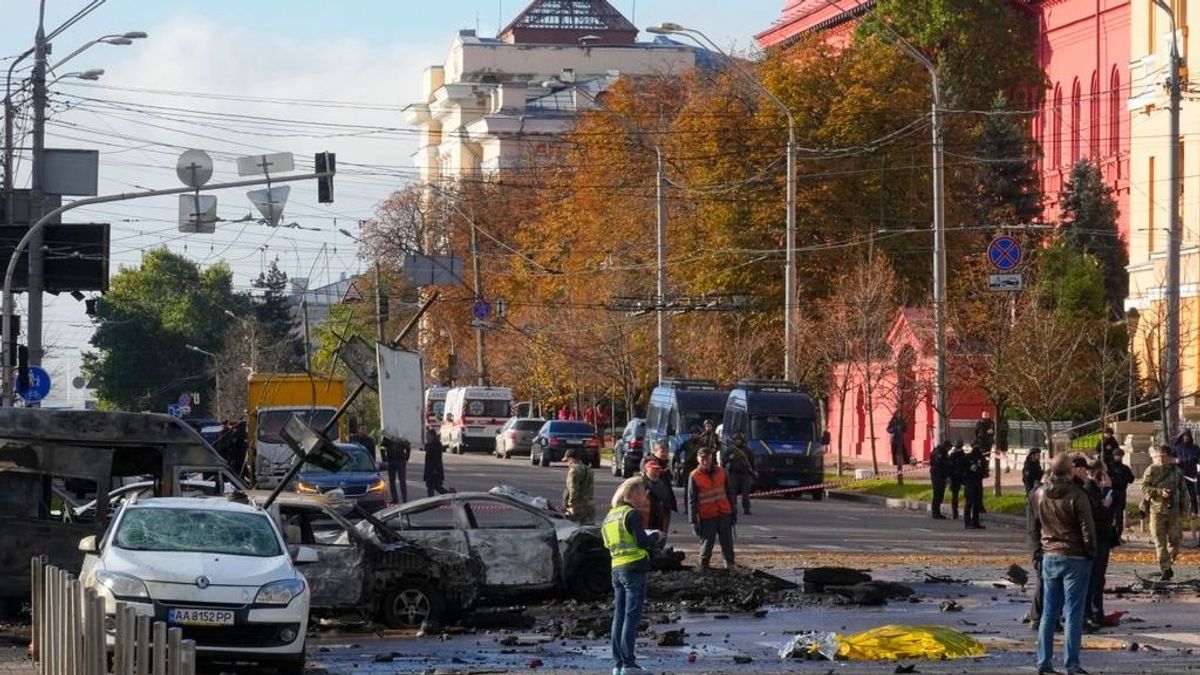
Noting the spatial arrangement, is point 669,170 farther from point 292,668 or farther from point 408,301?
point 292,668

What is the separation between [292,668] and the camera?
19000 mm

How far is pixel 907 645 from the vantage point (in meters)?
20.3

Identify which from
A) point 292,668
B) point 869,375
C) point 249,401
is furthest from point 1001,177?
point 292,668

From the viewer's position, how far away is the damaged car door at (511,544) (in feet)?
84.9

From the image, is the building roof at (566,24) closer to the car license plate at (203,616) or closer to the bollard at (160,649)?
the car license plate at (203,616)

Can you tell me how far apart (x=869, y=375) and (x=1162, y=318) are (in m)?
18.1

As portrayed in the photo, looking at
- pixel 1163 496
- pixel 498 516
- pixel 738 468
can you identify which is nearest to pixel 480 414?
pixel 738 468

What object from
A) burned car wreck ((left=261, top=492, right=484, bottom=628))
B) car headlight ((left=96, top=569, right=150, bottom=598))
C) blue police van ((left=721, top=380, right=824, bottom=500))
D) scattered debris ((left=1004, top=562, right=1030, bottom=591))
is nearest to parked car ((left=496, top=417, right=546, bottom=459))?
blue police van ((left=721, top=380, right=824, bottom=500))

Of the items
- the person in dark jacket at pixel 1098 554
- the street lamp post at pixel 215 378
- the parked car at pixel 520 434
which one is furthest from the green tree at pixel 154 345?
the person in dark jacket at pixel 1098 554

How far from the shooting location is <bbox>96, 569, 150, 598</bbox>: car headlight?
61.3ft

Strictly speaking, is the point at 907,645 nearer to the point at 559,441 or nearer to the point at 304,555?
the point at 304,555

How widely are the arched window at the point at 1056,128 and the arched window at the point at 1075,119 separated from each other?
1044 mm

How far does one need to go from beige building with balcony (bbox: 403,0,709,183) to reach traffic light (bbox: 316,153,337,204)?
105 m

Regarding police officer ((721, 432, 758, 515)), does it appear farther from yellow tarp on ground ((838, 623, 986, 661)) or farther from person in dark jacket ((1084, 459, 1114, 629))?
yellow tarp on ground ((838, 623, 986, 661))
